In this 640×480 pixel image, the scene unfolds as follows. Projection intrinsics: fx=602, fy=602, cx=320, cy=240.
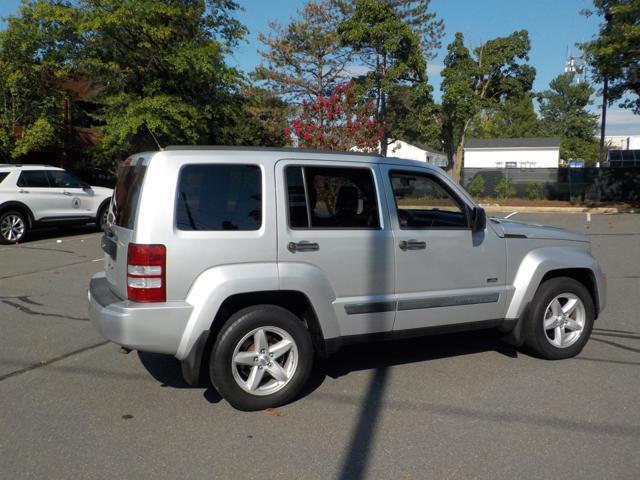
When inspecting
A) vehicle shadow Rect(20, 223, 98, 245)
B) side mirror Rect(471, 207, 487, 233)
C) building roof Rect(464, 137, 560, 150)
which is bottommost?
vehicle shadow Rect(20, 223, 98, 245)

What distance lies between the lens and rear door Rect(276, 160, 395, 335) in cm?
433

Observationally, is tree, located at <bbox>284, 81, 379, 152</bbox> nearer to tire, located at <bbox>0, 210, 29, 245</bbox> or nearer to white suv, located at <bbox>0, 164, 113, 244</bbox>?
white suv, located at <bbox>0, 164, 113, 244</bbox>

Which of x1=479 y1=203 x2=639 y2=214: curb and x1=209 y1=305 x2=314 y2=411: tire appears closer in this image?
x1=209 y1=305 x2=314 y2=411: tire

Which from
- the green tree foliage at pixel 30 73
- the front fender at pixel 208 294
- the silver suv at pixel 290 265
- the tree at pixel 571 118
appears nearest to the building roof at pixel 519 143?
the tree at pixel 571 118

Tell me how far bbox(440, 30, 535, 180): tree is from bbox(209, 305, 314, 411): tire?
29733mm

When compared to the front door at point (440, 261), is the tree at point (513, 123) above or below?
above

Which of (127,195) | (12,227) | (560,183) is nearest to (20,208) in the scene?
(12,227)

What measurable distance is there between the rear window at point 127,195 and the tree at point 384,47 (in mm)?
26089

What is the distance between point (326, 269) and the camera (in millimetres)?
4406

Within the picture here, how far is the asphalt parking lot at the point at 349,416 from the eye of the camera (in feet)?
11.5


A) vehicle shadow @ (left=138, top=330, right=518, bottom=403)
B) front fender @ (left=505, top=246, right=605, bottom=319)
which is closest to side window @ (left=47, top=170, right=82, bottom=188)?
vehicle shadow @ (left=138, top=330, right=518, bottom=403)

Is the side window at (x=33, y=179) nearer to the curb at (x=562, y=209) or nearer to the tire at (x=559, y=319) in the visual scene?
the tire at (x=559, y=319)

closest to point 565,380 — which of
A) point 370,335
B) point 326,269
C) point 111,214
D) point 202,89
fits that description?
point 370,335

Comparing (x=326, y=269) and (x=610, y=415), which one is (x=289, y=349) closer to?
(x=326, y=269)
